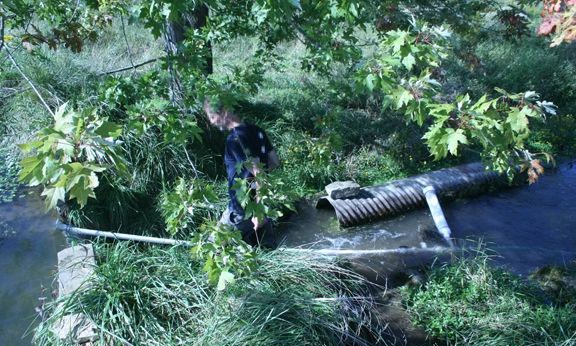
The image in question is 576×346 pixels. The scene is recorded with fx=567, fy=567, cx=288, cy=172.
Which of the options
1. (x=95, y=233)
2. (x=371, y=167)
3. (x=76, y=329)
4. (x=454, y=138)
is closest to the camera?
(x=454, y=138)

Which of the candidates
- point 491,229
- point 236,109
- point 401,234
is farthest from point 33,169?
point 491,229

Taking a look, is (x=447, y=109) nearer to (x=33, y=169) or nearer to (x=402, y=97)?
(x=402, y=97)

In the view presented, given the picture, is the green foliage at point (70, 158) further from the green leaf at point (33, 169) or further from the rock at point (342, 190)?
the rock at point (342, 190)

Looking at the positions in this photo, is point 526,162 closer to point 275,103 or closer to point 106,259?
point 106,259

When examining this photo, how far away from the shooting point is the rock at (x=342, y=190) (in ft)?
24.7

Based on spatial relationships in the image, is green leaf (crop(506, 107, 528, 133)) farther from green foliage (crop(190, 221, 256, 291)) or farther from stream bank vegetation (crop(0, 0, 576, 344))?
green foliage (crop(190, 221, 256, 291))

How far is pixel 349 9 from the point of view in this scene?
157 inches

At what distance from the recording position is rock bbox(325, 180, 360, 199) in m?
7.52

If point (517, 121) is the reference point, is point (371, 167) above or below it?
below

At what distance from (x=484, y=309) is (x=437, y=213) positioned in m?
2.43

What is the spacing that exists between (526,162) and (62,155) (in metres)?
2.83

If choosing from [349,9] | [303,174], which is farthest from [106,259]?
[303,174]

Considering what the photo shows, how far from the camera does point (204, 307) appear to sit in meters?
4.14

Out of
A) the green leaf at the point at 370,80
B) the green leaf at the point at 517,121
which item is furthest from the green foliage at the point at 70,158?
the green leaf at the point at 517,121
